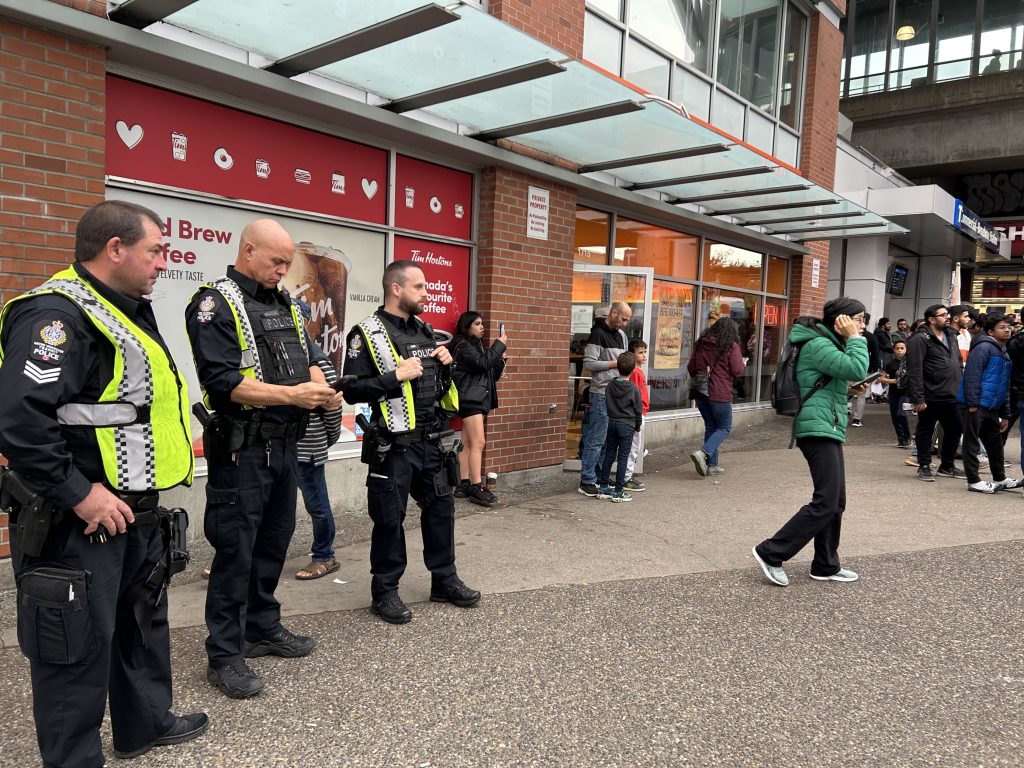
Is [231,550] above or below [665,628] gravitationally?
above

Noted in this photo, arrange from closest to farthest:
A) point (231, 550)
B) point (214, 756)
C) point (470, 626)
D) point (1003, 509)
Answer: point (214, 756) → point (231, 550) → point (470, 626) → point (1003, 509)

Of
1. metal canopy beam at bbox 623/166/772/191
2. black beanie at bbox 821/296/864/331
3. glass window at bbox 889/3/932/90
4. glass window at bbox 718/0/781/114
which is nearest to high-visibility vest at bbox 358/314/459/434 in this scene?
black beanie at bbox 821/296/864/331

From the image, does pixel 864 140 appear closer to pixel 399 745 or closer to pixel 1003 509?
pixel 1003 509

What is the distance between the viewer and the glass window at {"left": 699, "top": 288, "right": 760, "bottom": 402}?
11.1 m

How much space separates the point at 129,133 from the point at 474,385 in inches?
124

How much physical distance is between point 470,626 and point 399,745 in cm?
115

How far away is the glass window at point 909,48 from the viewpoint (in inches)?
928

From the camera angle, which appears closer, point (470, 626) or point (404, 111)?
point (470, 626)

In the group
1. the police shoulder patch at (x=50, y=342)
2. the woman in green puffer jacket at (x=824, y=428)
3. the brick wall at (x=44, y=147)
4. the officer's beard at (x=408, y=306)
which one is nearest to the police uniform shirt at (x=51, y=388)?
the police shoulder patch at (x=50, y=342)

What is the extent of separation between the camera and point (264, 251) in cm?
313

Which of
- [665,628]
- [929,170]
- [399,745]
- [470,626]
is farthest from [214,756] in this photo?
[929,170]

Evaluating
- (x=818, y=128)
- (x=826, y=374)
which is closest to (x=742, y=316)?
(x=818, y=128)

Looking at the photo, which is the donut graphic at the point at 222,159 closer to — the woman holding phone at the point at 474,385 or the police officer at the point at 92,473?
the woman holding phone at the point at 474,385

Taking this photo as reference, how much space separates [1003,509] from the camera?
691 centimetres
